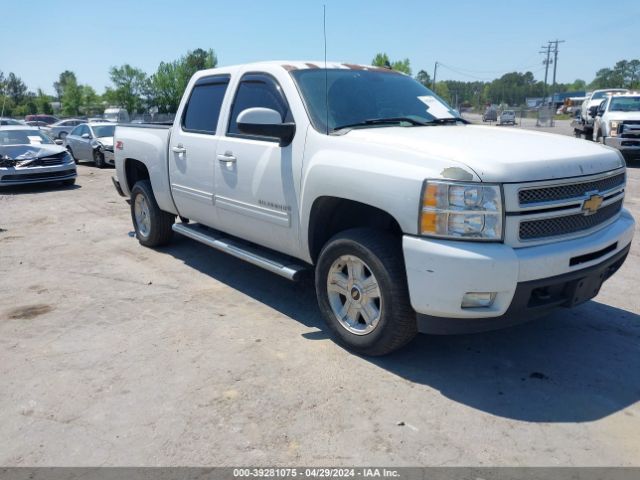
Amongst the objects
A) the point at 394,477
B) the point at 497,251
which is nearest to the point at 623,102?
the point at 497,251

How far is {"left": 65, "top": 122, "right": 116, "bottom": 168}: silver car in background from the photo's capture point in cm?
1681

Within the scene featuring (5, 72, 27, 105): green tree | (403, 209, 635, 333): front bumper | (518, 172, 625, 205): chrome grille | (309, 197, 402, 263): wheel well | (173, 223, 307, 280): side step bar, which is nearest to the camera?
(403, 209, 635, 333): front bumper

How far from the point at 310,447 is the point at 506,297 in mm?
1368

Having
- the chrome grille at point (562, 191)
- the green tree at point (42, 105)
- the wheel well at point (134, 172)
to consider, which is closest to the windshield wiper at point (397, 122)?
the chrome grille at point (562, 191)

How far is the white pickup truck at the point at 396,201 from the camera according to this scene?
122 inches

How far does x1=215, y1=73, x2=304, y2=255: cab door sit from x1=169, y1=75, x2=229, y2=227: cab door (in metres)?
0.19

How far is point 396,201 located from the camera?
3268 mm

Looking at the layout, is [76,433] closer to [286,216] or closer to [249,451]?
[249,451]

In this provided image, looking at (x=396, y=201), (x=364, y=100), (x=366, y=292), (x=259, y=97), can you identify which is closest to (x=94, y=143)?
(x=259, y=97)

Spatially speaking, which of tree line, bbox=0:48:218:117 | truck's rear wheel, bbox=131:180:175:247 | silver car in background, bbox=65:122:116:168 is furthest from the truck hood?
tree line, bbox=0:48:218:117

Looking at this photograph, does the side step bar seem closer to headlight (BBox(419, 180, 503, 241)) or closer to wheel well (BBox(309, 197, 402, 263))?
wheel well (BBox(309, 197, 402, 263))

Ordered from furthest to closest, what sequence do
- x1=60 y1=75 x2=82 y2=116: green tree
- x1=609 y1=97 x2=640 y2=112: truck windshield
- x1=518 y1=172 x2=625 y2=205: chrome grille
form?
x1=60 y1=75 x2=82 y2=116: green tree, x1=609 y1=97 x2=640 y2=112: truck windshield, x1=518 y1=172 x2=625 y2=205: chrome grille

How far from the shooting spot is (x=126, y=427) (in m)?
3.05

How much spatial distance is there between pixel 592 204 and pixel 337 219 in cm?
172
